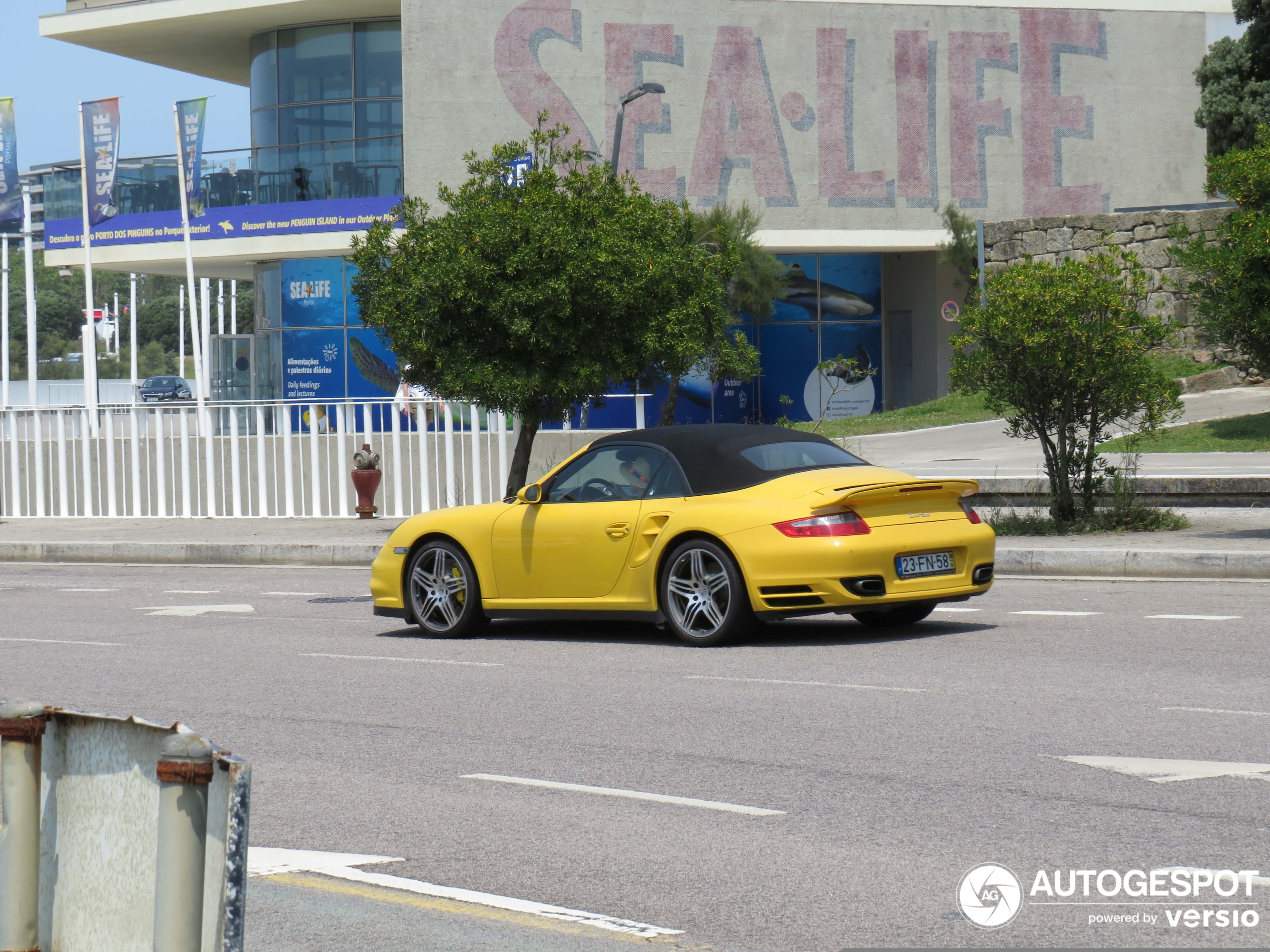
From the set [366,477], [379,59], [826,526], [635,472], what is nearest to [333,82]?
[379,59]

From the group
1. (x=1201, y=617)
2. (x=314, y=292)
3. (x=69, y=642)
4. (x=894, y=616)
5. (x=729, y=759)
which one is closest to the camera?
(x=729, y=759)

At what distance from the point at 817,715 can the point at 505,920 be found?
131 inches

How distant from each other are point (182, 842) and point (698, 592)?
23.8 ft

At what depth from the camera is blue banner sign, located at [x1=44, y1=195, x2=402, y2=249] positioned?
41.6 metres

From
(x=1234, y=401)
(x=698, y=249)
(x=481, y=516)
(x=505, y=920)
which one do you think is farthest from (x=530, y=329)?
(x=1234, y=401)

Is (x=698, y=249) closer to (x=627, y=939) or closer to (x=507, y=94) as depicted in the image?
(x=627, y=939)

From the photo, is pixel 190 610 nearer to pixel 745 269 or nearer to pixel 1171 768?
pixel 1171 768

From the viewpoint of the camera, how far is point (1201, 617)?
1078cm

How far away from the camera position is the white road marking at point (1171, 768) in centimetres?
599

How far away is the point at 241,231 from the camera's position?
1694 inches

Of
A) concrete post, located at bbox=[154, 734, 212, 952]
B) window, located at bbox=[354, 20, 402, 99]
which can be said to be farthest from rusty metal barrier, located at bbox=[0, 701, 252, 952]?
window, located at bbox=[354, 20, 402, 99]

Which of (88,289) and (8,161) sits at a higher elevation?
(8,161)

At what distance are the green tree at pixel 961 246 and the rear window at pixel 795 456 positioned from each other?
32.0m

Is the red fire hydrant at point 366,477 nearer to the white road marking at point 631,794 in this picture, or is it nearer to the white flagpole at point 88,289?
the white road marking at point 631,794
